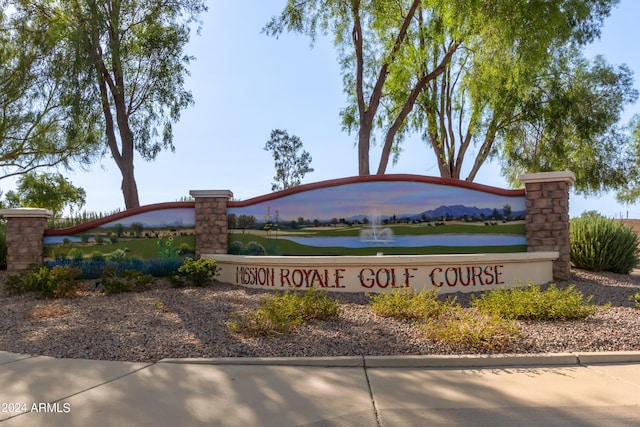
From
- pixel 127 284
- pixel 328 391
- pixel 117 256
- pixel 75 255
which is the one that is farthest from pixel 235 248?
pixel 328 391

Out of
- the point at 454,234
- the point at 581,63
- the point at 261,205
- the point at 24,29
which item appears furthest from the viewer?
the point at 581,63

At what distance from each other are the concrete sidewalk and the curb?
11mm

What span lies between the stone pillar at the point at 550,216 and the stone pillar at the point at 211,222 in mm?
7059

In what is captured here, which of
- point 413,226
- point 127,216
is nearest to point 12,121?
point 127,216

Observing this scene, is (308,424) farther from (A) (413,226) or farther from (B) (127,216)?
(B) (127,216)

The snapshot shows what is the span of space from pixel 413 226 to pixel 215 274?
4627mm

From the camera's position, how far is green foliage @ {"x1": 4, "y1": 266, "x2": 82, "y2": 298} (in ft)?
31.7

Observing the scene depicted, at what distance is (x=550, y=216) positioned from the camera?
1034cm

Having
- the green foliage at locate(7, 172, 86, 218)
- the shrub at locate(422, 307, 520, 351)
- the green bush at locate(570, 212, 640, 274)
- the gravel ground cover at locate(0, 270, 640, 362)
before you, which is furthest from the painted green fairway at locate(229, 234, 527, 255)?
the green foliage at locate(7, 172, 86, 218)

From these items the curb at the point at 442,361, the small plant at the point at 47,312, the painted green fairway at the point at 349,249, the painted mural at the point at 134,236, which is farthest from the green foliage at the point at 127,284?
the curb at the point at 442,361

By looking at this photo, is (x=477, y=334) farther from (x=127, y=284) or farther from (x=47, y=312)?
(x=127, y=284)

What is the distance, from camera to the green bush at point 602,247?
11641 millimetres

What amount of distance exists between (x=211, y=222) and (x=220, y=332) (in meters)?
5.74

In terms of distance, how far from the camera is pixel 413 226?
10.9 metres
